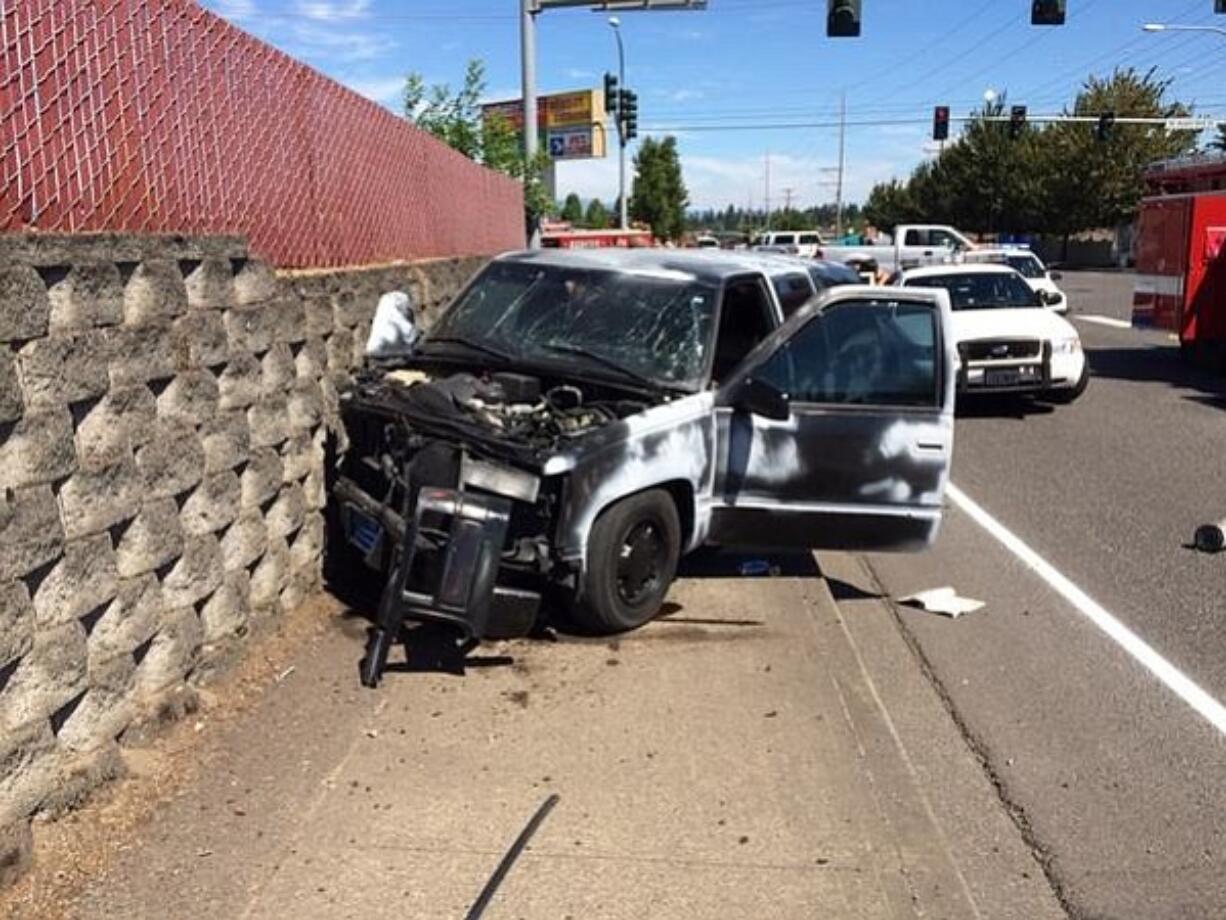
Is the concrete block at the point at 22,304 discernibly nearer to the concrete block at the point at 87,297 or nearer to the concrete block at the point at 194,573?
the concrete block at the point at 87,297

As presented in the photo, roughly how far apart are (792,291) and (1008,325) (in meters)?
7.16

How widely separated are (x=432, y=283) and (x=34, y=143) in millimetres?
5745

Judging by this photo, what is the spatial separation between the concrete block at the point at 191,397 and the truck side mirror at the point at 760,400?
2.49 metres

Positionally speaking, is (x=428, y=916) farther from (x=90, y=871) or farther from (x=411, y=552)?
(x=411, y=552)

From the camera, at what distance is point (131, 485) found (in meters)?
4.24

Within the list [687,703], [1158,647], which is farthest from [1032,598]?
[687,703]

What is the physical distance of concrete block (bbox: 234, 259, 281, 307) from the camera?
5272 mm

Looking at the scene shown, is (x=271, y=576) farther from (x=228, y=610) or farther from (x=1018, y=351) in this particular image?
(x=1018, y=351)

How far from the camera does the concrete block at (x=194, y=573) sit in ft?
15.1

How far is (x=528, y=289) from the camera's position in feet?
23.0

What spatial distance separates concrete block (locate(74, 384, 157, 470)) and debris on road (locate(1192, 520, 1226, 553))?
6259 millimetres

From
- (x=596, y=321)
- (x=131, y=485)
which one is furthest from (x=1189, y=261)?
(x=131, y=485)

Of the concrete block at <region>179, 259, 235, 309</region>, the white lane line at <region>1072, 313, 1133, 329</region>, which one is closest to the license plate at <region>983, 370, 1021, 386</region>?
the concrete block at <region>179, 259, 235, 309</region>

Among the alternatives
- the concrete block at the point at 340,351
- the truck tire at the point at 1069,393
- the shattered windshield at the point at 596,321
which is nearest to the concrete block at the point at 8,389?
the concrete block at the point at 340,351
